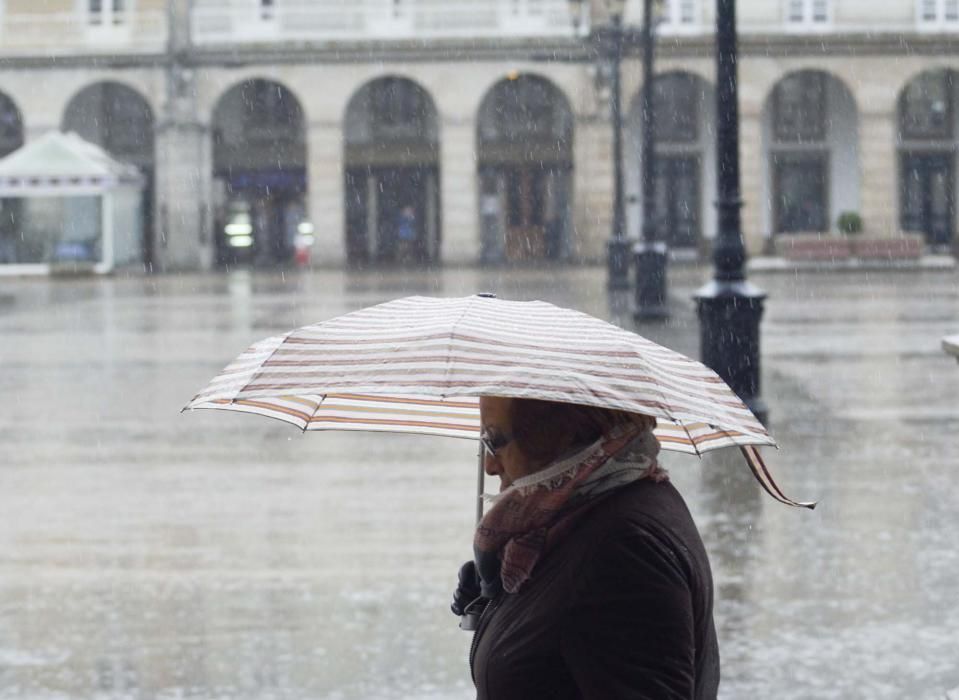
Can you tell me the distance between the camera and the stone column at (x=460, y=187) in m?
50.3

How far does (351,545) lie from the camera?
9.29 m

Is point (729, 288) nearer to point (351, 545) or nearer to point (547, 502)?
point (351, 545)

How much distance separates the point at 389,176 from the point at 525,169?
3.91 m

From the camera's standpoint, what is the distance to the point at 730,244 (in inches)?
531

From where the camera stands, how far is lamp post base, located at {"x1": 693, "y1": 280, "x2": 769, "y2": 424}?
43.2ft

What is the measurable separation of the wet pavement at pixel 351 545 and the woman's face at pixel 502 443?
3.44m

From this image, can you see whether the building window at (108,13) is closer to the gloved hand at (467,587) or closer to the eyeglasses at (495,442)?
the gloved hand at (467,587)

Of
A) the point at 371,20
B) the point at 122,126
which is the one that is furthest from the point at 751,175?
the point at 122,126

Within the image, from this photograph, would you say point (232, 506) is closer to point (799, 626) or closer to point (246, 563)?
point (246, 563)

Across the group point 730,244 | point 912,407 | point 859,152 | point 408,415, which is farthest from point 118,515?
point 859,152

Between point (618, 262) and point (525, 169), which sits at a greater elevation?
point (525, 169)

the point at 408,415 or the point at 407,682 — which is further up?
the point at 408,415

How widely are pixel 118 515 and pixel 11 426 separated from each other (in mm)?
4562

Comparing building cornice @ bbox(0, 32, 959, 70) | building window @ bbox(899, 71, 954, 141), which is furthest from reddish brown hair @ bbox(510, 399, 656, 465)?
building window @ bbox(899, 71, 954, 141)
